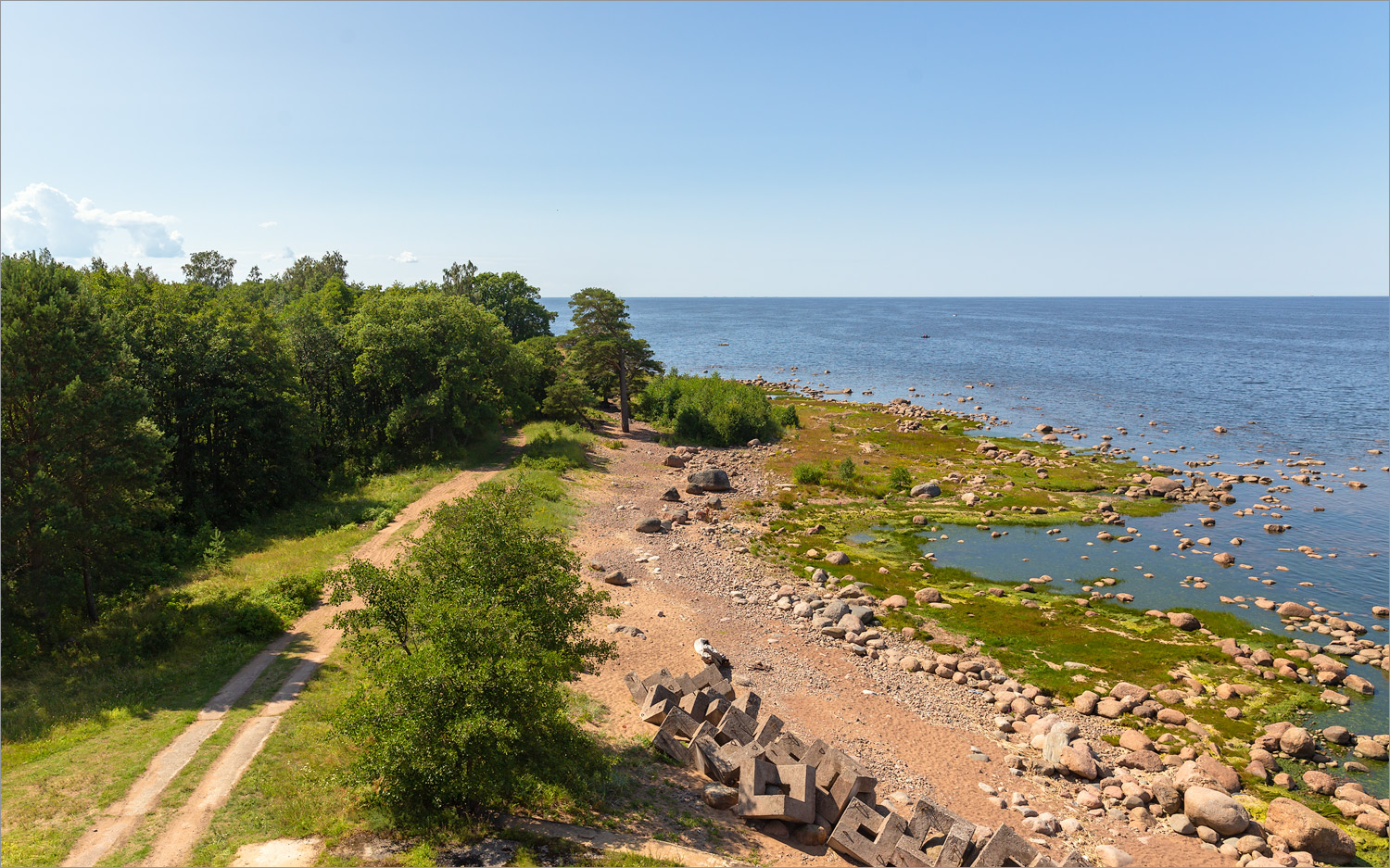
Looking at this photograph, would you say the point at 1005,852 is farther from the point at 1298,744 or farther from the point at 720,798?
the point at 1298,744

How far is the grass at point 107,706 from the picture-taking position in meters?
14.9

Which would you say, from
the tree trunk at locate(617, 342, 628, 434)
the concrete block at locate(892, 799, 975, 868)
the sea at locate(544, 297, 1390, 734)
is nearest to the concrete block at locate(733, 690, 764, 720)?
the concrete block at locate(892, 799, 975, 868)

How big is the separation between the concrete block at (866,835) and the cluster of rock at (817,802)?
2 cm

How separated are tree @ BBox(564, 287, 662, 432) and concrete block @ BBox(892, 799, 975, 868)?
50326 millimetres

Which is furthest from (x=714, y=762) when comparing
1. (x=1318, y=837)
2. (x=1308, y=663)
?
(x=1308, y=663)

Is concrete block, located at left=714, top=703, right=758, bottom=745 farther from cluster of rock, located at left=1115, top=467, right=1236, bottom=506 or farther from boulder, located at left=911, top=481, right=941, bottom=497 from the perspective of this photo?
cluster of rock, located at left=1115, top=467, right=1236, bottom=506

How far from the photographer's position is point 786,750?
1864cm

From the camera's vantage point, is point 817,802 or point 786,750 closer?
point 817,802

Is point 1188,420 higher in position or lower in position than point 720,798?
higher

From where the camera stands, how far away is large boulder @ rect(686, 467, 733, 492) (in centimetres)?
5100

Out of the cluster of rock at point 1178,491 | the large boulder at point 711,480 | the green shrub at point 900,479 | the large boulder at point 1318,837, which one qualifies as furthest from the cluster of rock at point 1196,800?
the cluster of rock at point 1178,491

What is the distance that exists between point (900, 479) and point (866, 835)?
39038 millimetres

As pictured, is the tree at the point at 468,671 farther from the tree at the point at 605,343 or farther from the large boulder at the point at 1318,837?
the tree at the point at 605,343

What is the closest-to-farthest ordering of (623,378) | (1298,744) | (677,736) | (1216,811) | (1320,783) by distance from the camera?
(1216,811), (677,736), (1320,783), (1298,744), (623,378)
